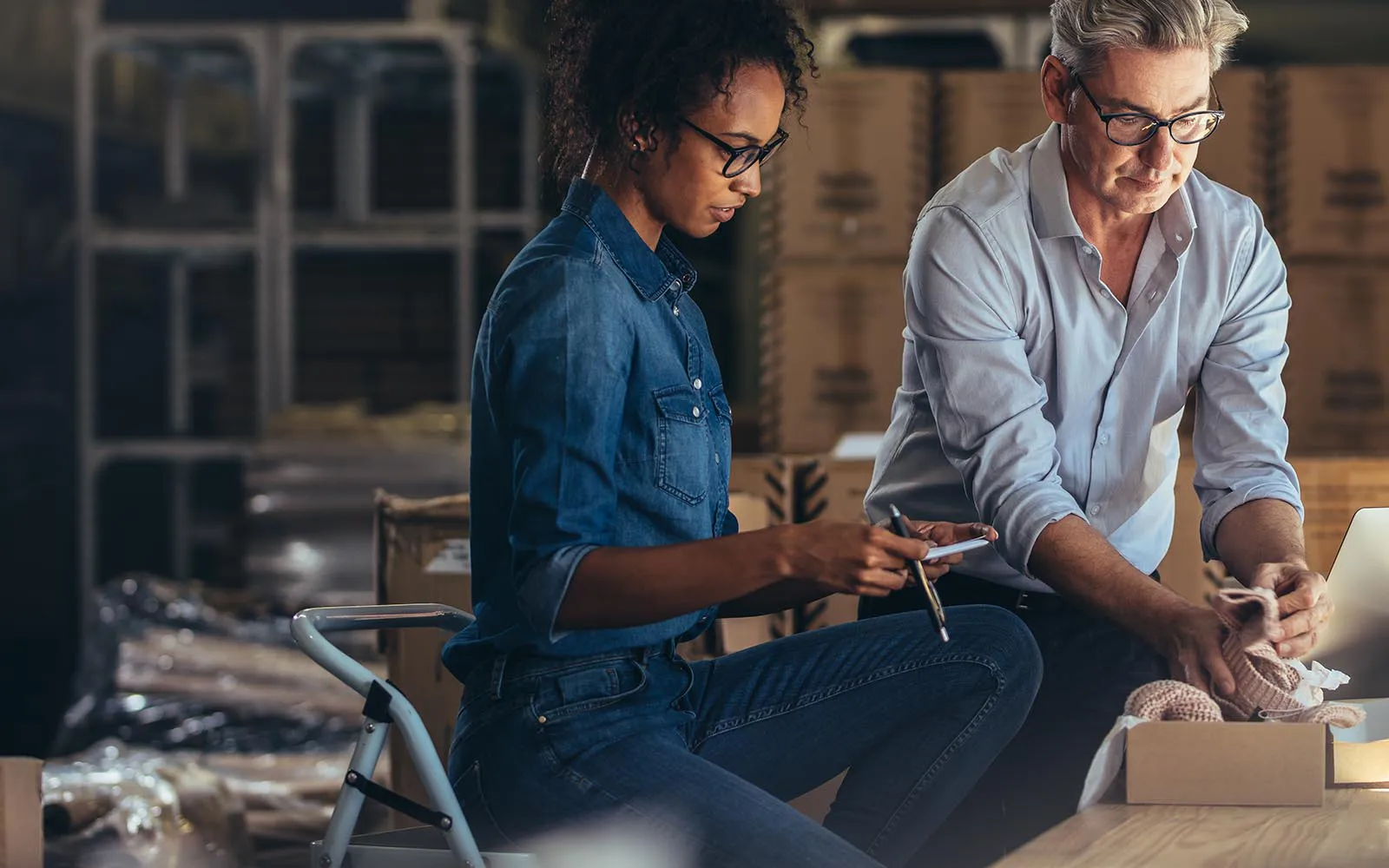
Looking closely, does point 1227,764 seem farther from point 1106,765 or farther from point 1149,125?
point 1149,125

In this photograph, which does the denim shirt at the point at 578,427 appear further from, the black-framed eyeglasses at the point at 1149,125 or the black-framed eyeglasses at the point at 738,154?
the black-framed eyeglasses at the point at 1149,125

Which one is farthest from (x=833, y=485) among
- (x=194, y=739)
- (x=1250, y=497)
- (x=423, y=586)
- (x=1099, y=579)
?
(x=194, y=739)

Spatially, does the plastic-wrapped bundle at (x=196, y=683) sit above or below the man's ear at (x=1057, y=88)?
below

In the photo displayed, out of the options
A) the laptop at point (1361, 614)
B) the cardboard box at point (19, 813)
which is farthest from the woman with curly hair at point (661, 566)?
the cardboard box at point (19, 813)

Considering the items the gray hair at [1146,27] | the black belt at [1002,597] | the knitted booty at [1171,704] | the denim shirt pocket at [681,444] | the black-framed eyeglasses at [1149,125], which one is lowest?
the knitted booty at [1171,704]

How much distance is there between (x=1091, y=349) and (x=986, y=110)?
1.99 m

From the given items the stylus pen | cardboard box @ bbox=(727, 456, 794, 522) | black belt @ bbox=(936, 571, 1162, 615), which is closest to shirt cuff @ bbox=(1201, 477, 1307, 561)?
black belt @ bbox=(936, 571, 1162, 615)

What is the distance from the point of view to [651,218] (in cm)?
168

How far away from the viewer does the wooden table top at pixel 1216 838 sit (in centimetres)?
142

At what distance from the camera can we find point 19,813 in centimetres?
183

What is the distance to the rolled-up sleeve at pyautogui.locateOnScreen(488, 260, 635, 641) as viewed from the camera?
1476 millimetres

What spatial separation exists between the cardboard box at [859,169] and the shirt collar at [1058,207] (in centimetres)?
180

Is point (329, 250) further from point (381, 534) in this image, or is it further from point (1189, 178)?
point (1189, 178)

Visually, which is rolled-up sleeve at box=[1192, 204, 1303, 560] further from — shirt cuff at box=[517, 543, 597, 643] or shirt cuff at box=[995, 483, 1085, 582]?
shirt cuff at box=[517, 543, 597, 643]
